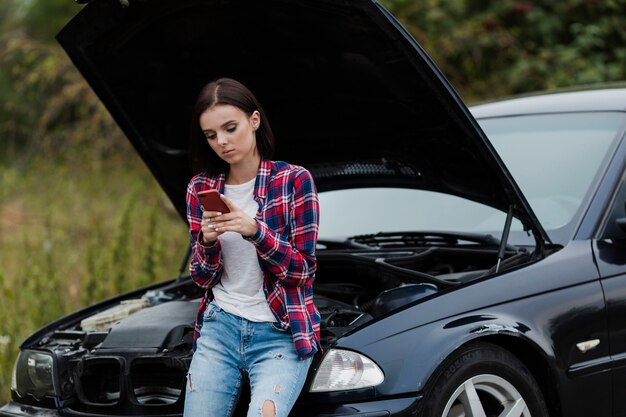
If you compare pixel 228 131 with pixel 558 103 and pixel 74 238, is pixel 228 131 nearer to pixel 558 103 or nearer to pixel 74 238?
pixel 558 103

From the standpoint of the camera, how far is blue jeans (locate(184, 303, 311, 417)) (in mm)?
3154

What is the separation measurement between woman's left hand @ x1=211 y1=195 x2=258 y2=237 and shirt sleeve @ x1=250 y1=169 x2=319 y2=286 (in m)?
0.12

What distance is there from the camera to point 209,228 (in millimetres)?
3064

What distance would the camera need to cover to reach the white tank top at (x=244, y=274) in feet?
10.8

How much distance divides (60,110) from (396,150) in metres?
6.37

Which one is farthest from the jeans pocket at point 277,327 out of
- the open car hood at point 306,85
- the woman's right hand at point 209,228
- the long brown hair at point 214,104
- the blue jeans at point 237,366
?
the open car hood at point 306,85

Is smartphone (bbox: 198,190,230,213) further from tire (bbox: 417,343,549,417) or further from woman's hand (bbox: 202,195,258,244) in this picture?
tire (bbox: 417,343,549,417)

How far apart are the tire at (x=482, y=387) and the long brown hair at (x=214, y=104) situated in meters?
0.97

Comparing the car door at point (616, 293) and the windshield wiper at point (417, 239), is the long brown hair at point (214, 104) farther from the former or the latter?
the car door at point (616, 293)

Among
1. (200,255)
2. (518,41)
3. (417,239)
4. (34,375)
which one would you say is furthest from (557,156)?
(518,41)

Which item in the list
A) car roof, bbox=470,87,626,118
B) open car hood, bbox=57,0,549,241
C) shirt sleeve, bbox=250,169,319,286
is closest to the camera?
shirt sleeve, bbox=250,169,319,286

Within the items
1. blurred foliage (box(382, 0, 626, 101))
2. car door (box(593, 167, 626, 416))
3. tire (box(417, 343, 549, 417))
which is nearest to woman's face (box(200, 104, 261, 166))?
tire (box(417, 343, 549, 417))

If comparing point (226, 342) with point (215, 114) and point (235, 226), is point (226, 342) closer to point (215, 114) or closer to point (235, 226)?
point (235, 226)

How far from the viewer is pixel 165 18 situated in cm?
399
